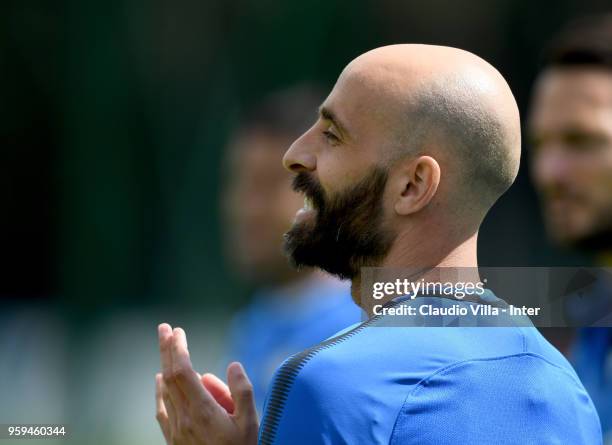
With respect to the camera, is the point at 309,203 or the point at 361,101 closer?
the point at 361,101

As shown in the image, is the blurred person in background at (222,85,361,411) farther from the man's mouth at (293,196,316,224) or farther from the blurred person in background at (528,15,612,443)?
the man's mouth at (293,196,316,224)

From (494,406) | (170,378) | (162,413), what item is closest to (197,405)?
(170,378)

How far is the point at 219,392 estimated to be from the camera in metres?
2.27

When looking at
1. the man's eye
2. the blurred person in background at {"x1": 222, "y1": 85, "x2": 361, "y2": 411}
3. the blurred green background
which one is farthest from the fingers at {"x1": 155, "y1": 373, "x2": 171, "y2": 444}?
the blurred green background

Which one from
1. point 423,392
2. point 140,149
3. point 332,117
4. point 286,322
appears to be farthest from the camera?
point 140,149

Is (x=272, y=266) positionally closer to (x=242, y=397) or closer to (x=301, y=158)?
(x=301, y=158)

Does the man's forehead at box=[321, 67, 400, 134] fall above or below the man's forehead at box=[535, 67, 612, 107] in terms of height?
below

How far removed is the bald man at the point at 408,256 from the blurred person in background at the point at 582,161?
150 centimetres

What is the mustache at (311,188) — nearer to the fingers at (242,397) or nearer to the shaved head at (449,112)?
the shaved head at (449,112)

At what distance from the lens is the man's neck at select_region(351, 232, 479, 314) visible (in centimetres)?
219

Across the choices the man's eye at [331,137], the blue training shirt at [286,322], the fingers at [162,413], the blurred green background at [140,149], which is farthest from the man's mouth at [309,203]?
the blurred green background at [140,149]

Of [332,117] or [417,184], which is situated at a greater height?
[332,117]

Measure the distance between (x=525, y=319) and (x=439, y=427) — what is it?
0.40 m

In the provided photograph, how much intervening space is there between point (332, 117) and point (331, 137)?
0.04 m
